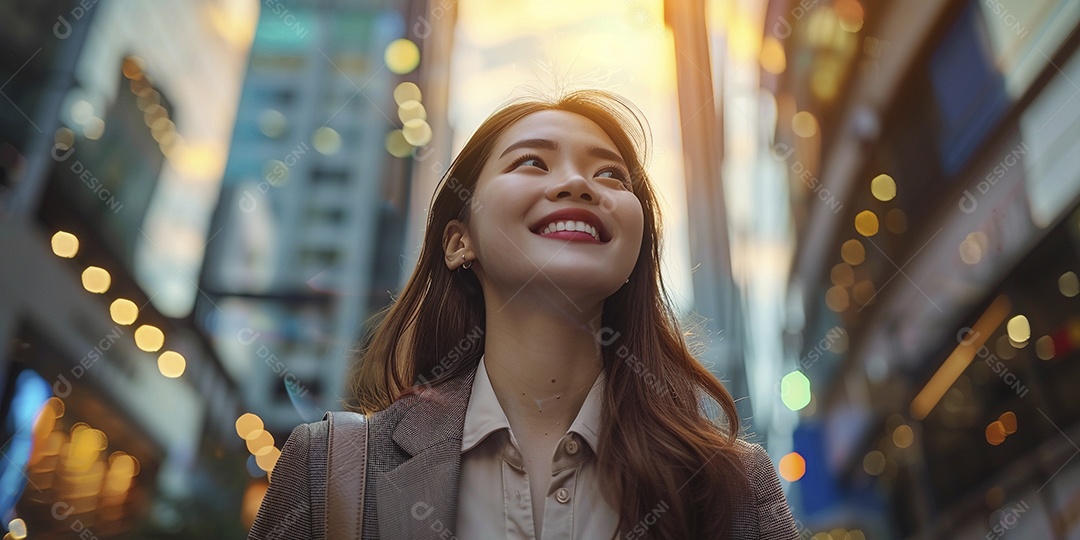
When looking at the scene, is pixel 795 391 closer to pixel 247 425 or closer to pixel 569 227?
pixel 247 425

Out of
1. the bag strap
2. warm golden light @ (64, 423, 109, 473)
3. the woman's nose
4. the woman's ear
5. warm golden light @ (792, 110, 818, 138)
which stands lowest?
warm golden light @ (64, 423, 109, 473)

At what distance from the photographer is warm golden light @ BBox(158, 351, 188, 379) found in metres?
9.91

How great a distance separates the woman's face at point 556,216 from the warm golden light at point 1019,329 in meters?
7.26

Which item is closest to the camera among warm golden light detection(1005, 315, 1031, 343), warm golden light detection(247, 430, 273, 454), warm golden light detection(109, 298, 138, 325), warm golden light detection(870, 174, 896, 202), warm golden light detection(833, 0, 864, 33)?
warm golden light detection(1005, 315, 1031, 343)

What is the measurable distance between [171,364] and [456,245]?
9670 millimetres

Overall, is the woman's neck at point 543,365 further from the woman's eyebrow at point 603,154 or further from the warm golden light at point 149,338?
the warm golden light at point 149,338

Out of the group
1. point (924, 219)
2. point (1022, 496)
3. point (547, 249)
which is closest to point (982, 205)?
point (924, 219)

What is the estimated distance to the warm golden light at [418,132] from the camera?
35.6 ft

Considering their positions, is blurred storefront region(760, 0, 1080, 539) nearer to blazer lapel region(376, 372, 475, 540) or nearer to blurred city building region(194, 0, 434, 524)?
blazer lapel region(376, 372, 475, 540)

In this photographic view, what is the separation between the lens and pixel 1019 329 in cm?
756

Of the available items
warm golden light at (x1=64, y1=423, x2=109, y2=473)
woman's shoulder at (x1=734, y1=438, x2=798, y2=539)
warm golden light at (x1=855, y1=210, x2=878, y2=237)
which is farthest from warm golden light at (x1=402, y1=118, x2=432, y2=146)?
woman's shoulder at (x1=734, y1=438, x2=798, y2=539)

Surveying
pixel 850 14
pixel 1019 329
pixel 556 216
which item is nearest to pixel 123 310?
pixel 556 216

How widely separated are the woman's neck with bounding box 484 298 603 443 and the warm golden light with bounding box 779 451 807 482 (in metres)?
11.3

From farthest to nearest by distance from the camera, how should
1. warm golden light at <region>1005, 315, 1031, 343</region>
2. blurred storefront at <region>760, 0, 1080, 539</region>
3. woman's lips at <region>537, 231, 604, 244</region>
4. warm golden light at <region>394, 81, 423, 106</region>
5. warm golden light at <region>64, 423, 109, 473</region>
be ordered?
warm golden light at <region>394, 81, 423, 106</region> → warm golden light at <region>1005, 315, 1031, 343</region> → warm golden light at <region>64, 423, 109, 473</region> → blurred storefront at <region>760, 0, 1080, 539</region> → woman's lips at <region>537, 231, 604, 244</region>
